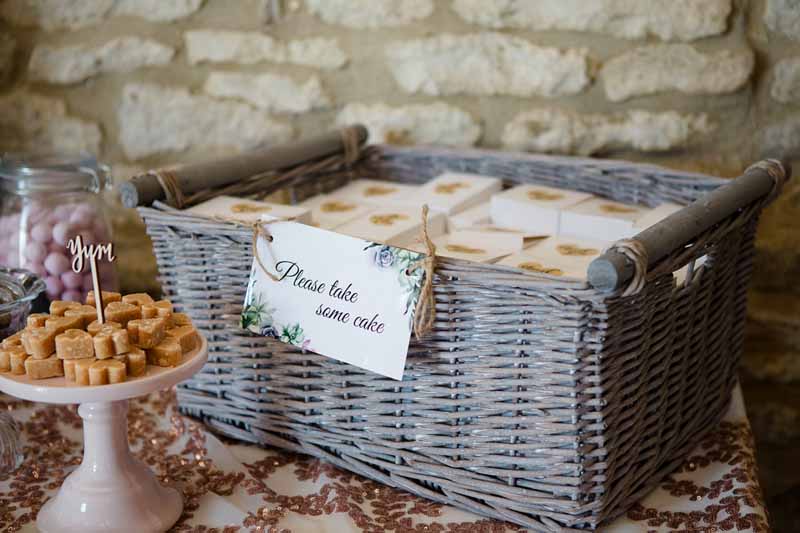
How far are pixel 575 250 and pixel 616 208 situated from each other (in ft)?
0.59

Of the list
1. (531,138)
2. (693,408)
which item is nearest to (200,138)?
(531,138)

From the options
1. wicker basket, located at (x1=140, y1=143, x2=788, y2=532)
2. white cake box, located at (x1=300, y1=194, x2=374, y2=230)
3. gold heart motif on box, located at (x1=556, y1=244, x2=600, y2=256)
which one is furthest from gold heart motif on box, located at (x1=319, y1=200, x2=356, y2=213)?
gold heart motif on box, located at (x1=556, y1=244, x2=600, y2=256)

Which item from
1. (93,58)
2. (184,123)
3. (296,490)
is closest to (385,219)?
(296,490)

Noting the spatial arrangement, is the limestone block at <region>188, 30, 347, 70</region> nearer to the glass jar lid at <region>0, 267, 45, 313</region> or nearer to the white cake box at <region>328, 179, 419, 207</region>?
the white cake box at <region>328, 179, 419, 207</region>

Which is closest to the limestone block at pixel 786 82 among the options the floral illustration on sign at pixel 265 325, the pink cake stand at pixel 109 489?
the floral illustration on sign at pixel 265 325

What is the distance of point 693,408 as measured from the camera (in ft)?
3.57

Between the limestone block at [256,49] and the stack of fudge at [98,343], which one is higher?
the limestone block at [256,49]

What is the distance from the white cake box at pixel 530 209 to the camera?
1176 millimetres

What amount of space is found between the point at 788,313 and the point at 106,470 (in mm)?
1036

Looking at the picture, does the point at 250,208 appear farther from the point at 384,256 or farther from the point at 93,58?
the point at 93,58

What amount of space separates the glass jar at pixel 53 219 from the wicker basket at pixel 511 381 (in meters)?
0.20

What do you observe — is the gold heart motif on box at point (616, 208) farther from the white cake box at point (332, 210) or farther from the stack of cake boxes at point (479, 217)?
the white cake box at point (332, 210)

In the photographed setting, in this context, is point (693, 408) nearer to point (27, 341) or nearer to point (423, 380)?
point (423, 380)

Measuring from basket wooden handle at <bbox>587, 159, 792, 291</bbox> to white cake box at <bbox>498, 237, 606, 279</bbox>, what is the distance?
0.33 feet
